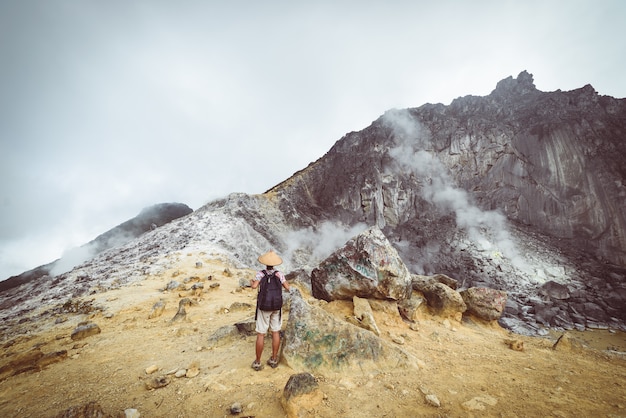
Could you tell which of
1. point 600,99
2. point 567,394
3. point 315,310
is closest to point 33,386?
point 315,310

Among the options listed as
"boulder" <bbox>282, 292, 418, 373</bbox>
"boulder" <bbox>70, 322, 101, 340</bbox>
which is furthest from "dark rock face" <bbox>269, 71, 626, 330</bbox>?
"boulder" <bbox>70, 322, 101, 340</bbox>

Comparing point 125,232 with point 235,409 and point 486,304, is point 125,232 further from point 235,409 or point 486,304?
point 486,304

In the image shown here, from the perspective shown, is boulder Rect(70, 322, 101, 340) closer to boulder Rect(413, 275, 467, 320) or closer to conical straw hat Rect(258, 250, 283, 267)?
conical straw hat Rect(258, 250, 283, 267)

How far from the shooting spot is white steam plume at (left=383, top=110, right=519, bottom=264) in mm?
33691

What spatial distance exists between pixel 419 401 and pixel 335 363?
1.35 m

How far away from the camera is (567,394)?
383cm

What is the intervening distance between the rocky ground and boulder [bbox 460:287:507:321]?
148 cm

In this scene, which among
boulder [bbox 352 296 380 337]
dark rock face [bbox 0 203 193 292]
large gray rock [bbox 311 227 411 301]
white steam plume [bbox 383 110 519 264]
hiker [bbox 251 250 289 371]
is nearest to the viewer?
hiker [bbox 251 250 289 371]

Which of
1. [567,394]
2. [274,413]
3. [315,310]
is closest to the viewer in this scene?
[274,413]

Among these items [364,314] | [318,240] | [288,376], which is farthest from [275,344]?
[318,240]

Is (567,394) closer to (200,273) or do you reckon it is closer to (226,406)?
(226,406)

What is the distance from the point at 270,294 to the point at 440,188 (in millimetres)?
41014

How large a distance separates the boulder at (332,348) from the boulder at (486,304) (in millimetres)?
5693

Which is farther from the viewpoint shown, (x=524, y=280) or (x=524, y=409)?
(x=524, y=280)
